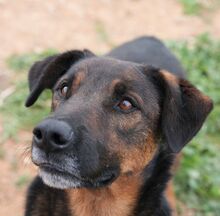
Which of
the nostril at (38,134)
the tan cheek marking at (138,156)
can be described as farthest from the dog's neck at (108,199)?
the nostril at (38,134)

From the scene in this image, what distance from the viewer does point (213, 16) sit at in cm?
1212

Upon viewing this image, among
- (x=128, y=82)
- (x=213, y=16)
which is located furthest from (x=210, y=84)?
(x=128, y=82)

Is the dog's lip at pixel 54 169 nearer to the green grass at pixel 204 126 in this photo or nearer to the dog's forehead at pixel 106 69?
the dog's forehead at pixel 106 69

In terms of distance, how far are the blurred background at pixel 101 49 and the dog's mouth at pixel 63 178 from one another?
798 millimetres

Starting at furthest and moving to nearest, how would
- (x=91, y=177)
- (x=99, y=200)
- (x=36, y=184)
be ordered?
(x=36, y=184) < (x=99, y=200) < (x=91, y=177)

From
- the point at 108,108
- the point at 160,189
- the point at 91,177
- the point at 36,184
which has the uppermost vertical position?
the point at 108,108

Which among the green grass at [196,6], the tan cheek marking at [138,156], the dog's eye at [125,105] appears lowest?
the green grass at [196,6]

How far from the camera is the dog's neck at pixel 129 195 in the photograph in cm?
510

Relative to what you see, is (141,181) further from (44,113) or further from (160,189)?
(44,113)

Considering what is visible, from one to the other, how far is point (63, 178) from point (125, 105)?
0.84 metres

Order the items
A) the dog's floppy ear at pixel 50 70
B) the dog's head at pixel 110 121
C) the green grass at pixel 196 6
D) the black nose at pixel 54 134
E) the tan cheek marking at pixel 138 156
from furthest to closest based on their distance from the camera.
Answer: the green grass at pixel 196 6 → the dog's floppy ear at pixel 50 70 → the tan cheek marking at pixel 138 156 → the dog's head at pixel 110 121 → the black nose at pixel 54 134

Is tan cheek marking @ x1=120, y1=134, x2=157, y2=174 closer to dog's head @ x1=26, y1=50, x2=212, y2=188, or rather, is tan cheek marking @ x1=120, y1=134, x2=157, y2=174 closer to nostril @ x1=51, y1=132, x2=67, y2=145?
dog's head @ x1=26, y1=50, x2=212, y2=188

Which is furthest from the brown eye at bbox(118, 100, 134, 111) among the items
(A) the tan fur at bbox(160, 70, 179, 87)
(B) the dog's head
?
(A) the tan fur at bbox(160, 70, 179, 87)

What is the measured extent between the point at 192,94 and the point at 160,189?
0.99 meters
